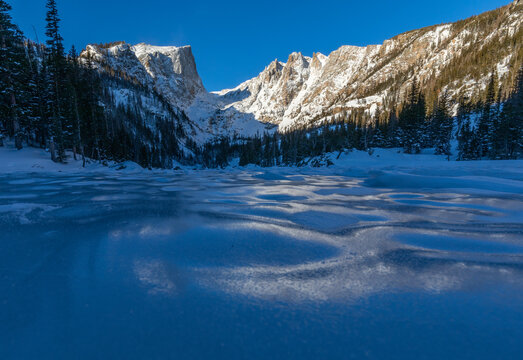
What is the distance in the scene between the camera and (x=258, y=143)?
96500mm

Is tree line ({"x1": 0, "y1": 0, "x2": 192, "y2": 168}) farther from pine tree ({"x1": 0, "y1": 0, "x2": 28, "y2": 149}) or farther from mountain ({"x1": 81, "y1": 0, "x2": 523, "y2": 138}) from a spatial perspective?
mountain ({"x1": 81, "y1": 0, "x2": 523, "y2": 138})

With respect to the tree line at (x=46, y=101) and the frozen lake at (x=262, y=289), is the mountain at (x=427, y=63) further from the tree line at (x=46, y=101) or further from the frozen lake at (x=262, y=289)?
the frozen lake at (x=262, y=289)

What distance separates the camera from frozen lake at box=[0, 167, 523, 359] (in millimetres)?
1125

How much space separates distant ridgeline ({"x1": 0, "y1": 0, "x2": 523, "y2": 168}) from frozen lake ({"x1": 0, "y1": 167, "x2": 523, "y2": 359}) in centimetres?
2487

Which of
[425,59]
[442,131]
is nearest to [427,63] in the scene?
[425,59]

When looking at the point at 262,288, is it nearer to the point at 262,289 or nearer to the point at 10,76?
the point at 262,289

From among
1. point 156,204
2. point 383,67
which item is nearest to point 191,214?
point 156,204

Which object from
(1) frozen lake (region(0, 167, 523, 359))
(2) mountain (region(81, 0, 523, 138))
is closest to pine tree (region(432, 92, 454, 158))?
(2) mountain (region(81, 0, 523, 138))

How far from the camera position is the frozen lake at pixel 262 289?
44.3 inches

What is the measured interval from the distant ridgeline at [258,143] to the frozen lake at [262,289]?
81.6 ft

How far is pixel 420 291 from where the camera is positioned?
1.60 metres

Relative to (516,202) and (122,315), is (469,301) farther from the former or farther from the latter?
(516,202)

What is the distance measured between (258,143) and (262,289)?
96.4 m

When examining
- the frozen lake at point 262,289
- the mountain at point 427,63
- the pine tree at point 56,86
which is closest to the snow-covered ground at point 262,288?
the frozen lake at point 262,289
